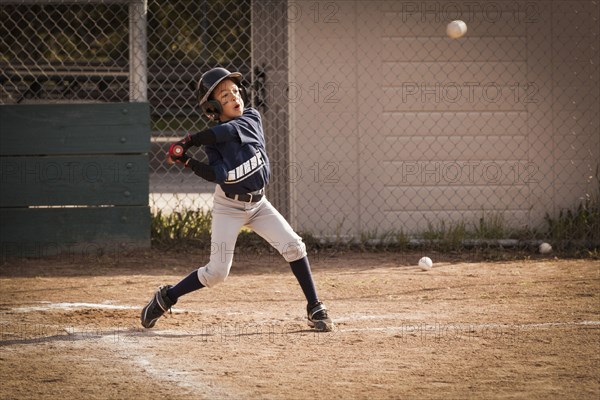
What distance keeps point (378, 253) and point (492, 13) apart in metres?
2.77

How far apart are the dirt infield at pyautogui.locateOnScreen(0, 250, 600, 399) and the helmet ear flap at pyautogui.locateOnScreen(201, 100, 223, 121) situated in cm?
133

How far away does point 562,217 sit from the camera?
9219 millimetres

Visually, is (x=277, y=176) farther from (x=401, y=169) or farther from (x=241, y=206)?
(x=241, y=206)

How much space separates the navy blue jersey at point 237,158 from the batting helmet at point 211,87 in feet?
0.45

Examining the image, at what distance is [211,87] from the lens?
5.31 m

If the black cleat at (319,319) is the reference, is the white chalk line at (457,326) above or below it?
below

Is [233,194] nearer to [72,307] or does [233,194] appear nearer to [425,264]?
[72,307]

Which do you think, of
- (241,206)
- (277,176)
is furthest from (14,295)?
(277,176)

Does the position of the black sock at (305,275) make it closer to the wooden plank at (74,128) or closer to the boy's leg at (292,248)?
the boy's leg at (292,248)

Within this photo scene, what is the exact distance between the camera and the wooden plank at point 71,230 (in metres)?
8.46

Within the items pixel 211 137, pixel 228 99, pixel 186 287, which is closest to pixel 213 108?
pixel 228 99

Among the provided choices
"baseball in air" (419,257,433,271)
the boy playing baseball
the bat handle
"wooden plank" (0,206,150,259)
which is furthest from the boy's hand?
"wooden plank" (0,206,150,259)

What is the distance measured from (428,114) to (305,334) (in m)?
4.40

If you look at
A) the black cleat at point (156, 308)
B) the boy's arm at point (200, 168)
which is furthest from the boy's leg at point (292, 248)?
the black cleat at point (156, 308)
